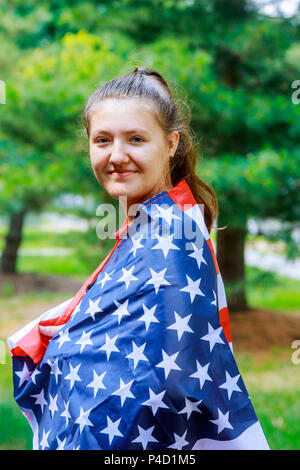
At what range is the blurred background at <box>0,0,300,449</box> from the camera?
14.9 feet

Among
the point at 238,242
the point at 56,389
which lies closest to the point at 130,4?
the point at 238,242

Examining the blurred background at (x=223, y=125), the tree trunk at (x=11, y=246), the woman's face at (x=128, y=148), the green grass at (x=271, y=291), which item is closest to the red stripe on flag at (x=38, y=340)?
the woman's face at (x=128, y=148)

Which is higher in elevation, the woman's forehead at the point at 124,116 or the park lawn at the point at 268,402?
the woman's forehead at the point at 124,116

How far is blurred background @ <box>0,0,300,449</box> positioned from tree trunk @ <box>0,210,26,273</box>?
154 inches

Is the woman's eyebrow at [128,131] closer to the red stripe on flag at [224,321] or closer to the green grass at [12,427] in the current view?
the red stripe on flag at [224,321]

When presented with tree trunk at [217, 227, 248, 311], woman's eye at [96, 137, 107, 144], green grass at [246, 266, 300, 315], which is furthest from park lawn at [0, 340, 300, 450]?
woman's eye at [96, 137, 107, 144]

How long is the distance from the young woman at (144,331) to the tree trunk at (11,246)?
9462mm

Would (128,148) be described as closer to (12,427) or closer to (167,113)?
(167,113)

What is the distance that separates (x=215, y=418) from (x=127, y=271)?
1.44 feet

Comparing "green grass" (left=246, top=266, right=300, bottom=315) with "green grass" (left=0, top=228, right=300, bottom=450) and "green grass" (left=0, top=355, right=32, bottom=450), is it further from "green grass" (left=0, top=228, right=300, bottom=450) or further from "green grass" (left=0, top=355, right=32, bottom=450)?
"green grass" (left=0, top=355, right=32, bottom=450)

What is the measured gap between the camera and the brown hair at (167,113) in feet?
4.88

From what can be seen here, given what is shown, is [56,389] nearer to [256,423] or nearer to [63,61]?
[256,423]

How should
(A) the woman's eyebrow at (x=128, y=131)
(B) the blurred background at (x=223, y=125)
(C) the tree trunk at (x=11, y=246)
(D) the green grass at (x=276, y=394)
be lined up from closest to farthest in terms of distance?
(A) the woman's eyebrow at (x=128, y=131) → (D) the green grass at (x=276, y=394) → (B) the blurred background at (x=223, y=125) → (C) the tree trunk at (x=11, y=246)
